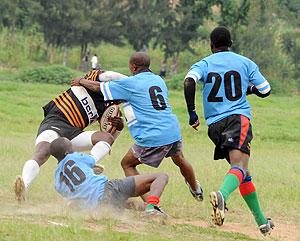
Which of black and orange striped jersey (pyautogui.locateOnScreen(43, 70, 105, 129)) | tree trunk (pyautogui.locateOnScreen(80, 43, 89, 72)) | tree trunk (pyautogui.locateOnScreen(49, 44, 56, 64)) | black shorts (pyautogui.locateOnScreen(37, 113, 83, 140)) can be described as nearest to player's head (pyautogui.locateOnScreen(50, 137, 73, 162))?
black shorts (pyautogui.locateOnScreen(37, 113, 83, 140))

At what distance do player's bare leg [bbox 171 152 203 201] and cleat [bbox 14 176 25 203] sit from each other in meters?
1.75

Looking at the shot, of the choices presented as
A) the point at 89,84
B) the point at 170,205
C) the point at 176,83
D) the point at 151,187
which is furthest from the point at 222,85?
the point at 176,83

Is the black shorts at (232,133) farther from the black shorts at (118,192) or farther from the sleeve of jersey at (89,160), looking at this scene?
the sleeve of jersey at (89,160)

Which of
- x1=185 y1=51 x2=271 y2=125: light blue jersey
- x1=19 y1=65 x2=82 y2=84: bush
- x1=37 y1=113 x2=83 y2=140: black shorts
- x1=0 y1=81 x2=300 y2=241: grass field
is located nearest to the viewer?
x1=0 y1=81 x2=300 y2=241: grass field

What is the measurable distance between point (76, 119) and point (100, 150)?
2.06ft

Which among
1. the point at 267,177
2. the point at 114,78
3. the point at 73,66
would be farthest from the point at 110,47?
the point at 114,78

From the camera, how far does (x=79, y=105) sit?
10.3 m

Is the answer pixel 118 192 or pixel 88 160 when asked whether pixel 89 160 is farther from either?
pixel 118 192

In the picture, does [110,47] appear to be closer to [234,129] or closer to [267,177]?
[267,177]

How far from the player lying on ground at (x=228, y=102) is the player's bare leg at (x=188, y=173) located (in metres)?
1.11

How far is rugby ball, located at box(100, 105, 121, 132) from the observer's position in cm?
1041

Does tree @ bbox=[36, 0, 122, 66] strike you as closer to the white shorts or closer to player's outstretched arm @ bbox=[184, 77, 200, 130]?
the white shorts

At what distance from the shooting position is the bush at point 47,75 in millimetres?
38562

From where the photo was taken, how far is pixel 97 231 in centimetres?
745
